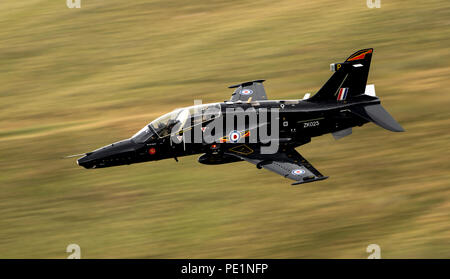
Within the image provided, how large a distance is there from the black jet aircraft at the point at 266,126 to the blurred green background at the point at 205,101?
166cm

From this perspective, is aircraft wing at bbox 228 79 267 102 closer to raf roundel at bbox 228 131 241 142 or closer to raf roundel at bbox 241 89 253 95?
raf roundel at bbox 241 89 253 95

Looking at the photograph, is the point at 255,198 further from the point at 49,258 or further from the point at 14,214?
the point at 14,214

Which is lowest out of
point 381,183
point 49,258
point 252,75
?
point 49,258

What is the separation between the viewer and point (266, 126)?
22.8 metres

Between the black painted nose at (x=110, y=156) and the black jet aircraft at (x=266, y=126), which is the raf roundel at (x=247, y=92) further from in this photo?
the black painted nose at (x=110, y=156)

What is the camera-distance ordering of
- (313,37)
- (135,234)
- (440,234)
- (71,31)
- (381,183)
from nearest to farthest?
(440,234), (135,234), (381,183), (313,37), (71,31)

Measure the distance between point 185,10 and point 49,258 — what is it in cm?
2888

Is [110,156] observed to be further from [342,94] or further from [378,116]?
[378,116]

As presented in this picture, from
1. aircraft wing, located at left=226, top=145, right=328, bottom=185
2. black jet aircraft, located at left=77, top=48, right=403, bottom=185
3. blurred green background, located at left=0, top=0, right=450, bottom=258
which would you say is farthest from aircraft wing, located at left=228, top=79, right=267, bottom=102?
aircraft wing, located at left=226, top=145, right=328, bottom=185

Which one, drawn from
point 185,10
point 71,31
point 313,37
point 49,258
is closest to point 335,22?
point 313,37

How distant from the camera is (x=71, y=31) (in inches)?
1783

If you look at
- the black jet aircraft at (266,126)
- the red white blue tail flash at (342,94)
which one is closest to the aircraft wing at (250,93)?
the black jet aircraft at (266,126)

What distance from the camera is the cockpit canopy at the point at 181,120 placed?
22547mm

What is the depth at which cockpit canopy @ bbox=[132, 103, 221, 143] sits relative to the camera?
22.5 meters
